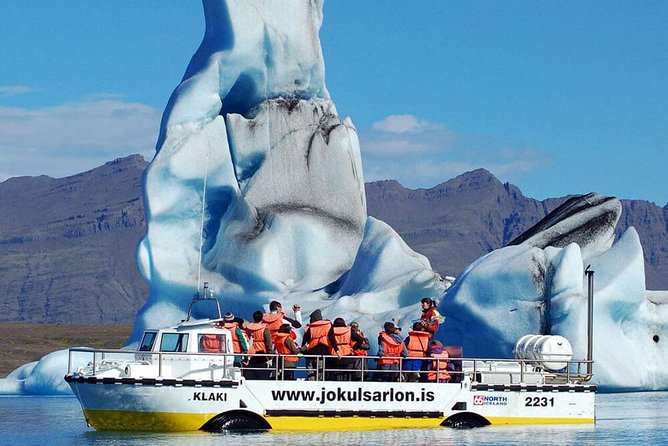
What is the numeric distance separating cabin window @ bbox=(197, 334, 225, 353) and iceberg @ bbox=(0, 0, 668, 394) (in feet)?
29.6

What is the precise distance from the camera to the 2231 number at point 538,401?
70.4ft

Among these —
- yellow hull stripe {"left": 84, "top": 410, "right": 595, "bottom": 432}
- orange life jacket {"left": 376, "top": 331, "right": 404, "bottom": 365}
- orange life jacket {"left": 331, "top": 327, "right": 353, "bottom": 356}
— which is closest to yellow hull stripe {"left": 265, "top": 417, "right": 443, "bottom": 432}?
yellow hull stripe {"left": 84, "top": 410, "right": 595, "bottom": 432}

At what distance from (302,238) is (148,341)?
1346 cm

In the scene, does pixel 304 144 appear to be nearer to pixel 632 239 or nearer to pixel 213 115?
pixel 213 115

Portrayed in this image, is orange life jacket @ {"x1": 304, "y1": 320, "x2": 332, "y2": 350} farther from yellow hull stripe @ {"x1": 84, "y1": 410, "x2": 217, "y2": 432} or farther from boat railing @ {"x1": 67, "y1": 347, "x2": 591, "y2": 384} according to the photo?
yellow hull stripe @ {"x1": 84, "y1": 410, "x2": 217, "y2": 432}

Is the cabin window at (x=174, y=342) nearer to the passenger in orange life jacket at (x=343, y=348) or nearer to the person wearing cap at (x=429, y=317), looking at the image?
the passenger in orange life jacket at (x=343, y=348)

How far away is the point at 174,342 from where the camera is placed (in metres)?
20.5

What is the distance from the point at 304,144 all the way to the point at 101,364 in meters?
15.4

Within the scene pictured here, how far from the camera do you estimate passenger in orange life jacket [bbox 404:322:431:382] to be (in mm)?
21000

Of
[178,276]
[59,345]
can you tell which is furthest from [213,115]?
[59,345]

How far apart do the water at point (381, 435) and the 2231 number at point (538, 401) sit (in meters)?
0.35

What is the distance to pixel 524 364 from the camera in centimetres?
2188

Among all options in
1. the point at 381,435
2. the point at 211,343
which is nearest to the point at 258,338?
the point at 211,343

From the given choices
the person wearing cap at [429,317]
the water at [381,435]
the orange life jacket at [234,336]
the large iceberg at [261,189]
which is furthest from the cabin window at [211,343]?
the large iceberg at [261,189]
